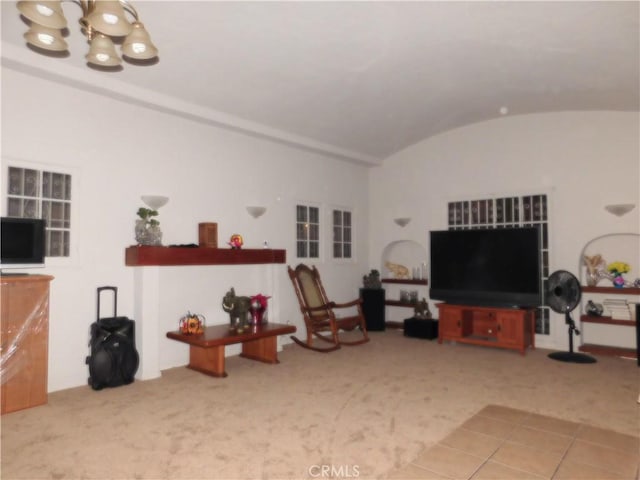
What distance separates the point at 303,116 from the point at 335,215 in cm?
205

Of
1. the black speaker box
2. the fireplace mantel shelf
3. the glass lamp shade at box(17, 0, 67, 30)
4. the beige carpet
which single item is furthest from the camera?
the black speaker box

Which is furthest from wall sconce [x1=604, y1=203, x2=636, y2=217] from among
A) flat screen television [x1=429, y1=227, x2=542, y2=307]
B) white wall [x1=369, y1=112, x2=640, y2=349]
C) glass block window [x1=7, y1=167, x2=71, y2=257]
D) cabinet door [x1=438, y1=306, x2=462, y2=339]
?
glass block window [x1=7, y1=167, x2=71, y2=257]

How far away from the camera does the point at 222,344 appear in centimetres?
426

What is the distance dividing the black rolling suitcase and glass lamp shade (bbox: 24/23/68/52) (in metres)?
2.31

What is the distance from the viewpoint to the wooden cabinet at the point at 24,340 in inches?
129

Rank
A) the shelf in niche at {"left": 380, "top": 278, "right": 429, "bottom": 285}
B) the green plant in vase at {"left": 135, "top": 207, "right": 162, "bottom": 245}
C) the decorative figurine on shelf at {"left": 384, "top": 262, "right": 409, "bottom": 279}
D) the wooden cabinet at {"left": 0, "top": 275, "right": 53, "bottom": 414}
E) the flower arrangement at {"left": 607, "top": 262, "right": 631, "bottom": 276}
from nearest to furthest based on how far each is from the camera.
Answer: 1. the wooden cabinet at {"left": 0, "top": 275, "right": 53, "bottom": 414}
2. the green plant in vase at {"left": 135, "top": 207, "right": 162, "bottom": 245}
3. the flower arrangement at {"left": 607, "top": 262, "right": 631, "bottom": 276}
4. the shelf in niche at {"left": 380, "top": 278, "right": 429, "bottom": 285}
5. the decorative figurine on shelf at {"left": 384, "top": 262, "right": 409, "bottom": 279}

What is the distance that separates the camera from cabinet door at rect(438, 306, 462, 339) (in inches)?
232

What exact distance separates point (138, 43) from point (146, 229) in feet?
7.23

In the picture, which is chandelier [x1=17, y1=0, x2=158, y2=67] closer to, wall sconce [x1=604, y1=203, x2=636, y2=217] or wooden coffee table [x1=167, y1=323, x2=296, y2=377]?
wooden coffee table [x1=167, y1=323, x2=296, y2=377]

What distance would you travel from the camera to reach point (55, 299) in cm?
389

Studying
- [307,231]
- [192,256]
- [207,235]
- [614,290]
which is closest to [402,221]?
[307,231]

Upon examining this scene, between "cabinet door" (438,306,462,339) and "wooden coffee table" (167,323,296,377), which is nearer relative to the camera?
"wooden coffee table" (167,323,296,377)

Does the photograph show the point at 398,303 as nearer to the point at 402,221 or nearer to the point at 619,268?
the point at 402,221

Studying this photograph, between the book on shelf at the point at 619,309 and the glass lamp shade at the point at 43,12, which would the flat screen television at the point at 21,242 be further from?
the book on shelf at the point at 619,309
